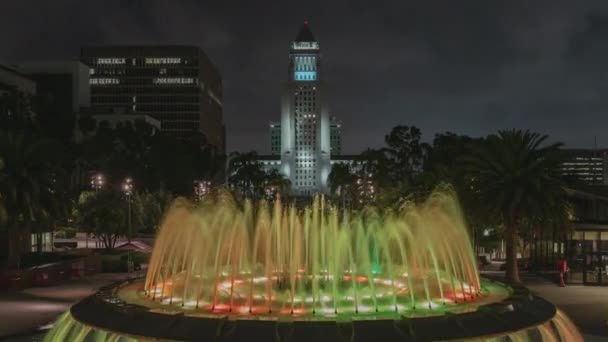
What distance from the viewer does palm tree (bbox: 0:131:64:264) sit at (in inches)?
1336

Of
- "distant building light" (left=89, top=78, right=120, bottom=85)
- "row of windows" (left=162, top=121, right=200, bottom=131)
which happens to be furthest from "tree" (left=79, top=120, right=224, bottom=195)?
"distant building light" (left=89, top=78, right=120, bottom=85)

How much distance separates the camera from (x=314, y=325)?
13.6 m

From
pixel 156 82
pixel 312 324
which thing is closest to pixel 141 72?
pixel 156 82

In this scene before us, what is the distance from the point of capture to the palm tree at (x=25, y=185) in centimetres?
3394

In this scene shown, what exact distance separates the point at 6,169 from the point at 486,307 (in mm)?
27385

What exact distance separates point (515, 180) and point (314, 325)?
20727mm

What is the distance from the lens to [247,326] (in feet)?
44.8

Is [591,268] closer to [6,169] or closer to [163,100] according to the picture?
[6,169]

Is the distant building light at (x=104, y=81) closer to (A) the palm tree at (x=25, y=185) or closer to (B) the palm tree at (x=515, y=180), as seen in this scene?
(A) the palm tree at (x=25, y=185)

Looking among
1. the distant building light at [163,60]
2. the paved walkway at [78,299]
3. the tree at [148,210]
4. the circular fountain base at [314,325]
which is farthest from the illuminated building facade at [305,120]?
the circular fountain base at [314,325]

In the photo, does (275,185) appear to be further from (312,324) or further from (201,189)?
(312,324)

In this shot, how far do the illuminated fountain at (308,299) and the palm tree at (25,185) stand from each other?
12300 mm

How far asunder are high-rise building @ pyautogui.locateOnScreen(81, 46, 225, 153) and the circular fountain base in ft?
505

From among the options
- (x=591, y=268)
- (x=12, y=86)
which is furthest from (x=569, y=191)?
(x=12, y=86)
